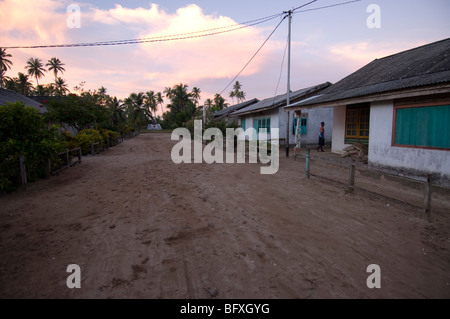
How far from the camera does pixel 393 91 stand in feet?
24.7

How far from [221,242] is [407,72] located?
9967 millimetres

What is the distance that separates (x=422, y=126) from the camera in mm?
7473

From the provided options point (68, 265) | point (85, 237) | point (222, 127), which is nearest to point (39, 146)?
point (85, 237)

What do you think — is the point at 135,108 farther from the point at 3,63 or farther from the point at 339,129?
the point at 339,129

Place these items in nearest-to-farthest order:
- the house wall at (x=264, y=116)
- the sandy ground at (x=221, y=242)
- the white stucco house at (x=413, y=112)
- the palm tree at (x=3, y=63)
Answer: the sandy ground at (x=221, y=242) → the white stucco house at (x=413, y=112) → the house wall at (x=264, y=116) → the palm tree at (x=3, y=63)

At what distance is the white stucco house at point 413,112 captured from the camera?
685cm

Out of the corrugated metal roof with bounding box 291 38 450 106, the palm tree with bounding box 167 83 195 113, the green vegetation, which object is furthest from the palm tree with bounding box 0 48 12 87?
the corrugated metal roof with bounding box 291 38 450 106

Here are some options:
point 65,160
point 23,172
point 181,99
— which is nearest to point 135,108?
point 181,99

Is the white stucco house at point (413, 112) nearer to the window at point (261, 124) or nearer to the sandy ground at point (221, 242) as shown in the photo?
the sandy ground at point (221, 242)

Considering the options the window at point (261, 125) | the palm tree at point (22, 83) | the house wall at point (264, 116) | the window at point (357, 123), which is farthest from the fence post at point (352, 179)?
the palm tree at point (22, 83)

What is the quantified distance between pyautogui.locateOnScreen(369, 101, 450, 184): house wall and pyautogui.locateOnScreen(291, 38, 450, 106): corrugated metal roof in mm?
925

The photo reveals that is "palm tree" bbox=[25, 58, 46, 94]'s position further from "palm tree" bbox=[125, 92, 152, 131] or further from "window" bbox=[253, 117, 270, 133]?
"window" bbox=[253, 117, 270, 133]

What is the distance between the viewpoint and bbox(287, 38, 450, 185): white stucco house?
22.5 feet

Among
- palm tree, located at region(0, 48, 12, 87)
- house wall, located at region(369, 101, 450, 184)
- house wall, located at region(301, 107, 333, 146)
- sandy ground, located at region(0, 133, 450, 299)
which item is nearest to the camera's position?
sandy ground, located at region(0, 133, 450, 299)
